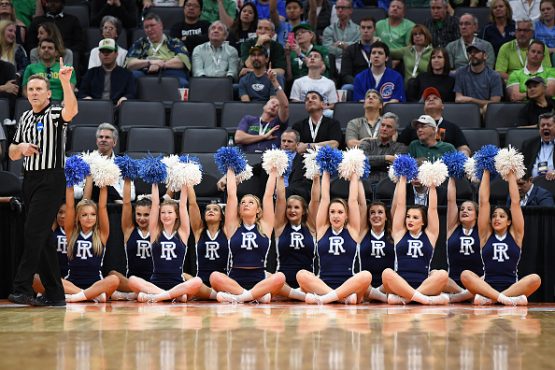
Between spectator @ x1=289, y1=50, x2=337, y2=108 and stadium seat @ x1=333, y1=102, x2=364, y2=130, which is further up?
spectator @ x1=289, y1=50, x2=337, y2=108

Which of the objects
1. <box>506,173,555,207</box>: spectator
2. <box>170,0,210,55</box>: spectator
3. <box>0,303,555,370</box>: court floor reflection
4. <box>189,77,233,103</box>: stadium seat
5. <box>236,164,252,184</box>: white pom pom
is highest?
<box>170,0,210,55</box>: spectator

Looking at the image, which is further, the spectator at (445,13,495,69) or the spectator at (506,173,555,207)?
the spectator at (445,13,495,69)

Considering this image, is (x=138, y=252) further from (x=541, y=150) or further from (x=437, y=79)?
(x=437, y=79)

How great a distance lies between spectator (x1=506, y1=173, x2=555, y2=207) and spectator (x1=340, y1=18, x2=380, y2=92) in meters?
3.31

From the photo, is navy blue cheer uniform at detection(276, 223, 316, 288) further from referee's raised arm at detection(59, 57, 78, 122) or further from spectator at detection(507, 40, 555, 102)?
spectator at detection(507, 40, 555, 102)

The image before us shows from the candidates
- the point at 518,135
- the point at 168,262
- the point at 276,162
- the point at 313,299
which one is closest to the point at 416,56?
the point at 518,135

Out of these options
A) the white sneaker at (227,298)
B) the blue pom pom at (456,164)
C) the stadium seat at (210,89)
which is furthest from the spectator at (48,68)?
the blue pom pom at (456,164)

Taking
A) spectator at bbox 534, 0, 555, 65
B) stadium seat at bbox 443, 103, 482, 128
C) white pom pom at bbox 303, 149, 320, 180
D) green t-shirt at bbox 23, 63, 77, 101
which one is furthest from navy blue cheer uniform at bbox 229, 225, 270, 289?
spectator at bbox 534, 0, 555, 65

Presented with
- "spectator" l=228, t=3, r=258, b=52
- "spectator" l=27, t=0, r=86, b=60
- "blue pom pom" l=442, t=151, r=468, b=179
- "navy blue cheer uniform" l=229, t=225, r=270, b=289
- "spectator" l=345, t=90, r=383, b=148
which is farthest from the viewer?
"spectator" l=228, t=3, r=258, b=52

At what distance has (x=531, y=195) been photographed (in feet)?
31.7

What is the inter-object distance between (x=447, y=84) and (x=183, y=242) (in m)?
4.37

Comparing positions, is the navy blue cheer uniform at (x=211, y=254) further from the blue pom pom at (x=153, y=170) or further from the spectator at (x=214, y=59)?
the spectator at (x=214, y=59)

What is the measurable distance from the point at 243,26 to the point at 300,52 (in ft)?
3.34

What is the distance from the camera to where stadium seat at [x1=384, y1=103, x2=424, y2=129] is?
1134cm
